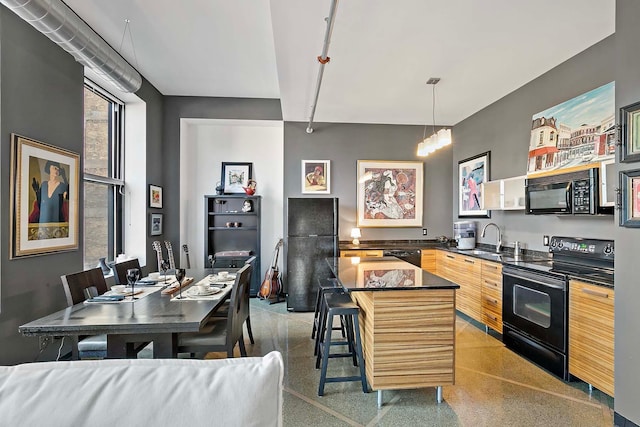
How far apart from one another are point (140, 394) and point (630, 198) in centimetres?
274

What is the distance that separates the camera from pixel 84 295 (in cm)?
267

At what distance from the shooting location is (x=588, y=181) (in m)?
2.80

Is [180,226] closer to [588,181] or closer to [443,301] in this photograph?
[443,301]

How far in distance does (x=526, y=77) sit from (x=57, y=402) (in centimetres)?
→ 457

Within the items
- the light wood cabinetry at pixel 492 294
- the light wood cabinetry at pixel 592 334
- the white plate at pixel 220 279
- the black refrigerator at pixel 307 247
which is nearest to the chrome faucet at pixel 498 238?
the light wood cabinetry at pixel 492 294

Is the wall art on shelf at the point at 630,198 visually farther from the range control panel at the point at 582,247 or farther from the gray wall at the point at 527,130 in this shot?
the gray wall at the point at 527,130

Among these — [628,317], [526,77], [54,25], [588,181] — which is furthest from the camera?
[526,77]

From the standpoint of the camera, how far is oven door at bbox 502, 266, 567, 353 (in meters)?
2.74

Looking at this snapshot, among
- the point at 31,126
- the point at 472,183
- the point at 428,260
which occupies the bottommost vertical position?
the point at 428,260

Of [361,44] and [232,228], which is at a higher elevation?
[361,44]

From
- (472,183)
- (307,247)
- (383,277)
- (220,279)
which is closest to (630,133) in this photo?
(383,277)

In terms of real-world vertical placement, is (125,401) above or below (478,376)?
above

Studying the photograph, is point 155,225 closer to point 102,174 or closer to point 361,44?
point 102,174

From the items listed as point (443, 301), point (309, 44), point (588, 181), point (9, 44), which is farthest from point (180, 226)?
point (588, 181)
